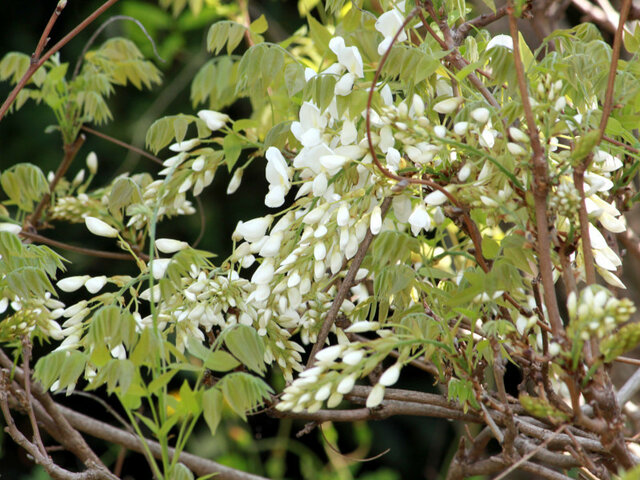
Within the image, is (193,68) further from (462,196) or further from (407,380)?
(462,196)

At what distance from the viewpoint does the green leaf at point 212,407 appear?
0.62m

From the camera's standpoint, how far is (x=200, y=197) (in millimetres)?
2242

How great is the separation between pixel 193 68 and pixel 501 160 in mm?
1629

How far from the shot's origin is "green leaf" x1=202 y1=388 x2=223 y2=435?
0.62m

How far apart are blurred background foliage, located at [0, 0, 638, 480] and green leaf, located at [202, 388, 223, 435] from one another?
150 centimetres

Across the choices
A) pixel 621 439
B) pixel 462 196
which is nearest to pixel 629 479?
pixel 621 439

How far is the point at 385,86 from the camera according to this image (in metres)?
0.78

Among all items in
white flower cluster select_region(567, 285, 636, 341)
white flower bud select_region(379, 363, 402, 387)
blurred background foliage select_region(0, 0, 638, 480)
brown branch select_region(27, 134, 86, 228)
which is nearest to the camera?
white flower cluster select_region(567, 285, 636, 341)

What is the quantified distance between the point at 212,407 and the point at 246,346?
0.07 m

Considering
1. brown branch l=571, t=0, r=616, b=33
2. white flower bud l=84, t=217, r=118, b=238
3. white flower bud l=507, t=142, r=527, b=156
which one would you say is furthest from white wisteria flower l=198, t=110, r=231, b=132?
brown branch l=571, t=0, r=616, b=33

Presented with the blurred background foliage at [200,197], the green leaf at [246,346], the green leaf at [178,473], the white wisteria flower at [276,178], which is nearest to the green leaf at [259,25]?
the white wisteria flower at [276,178]

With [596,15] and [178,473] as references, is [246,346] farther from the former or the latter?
[596,15]

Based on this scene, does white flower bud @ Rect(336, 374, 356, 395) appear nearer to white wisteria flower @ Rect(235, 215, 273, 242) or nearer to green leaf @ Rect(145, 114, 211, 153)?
white wisteria flower @ Rect(235, 215, 273, 242)

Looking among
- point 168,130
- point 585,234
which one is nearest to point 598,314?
point 585,234
